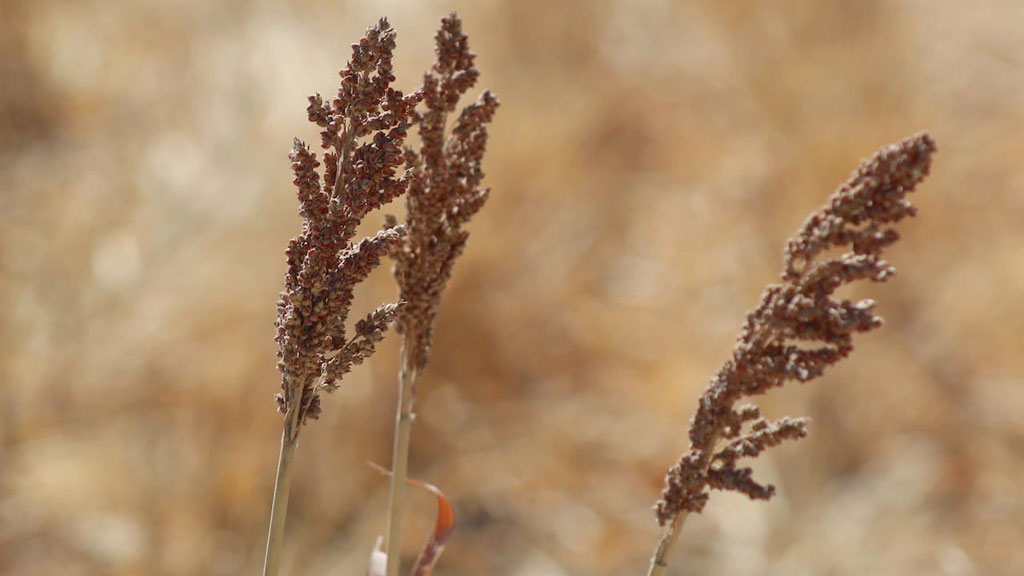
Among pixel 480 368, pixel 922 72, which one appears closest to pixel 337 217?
pixel 480 368

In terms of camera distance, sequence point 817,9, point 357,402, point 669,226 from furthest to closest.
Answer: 1. point 669,226
2. point 817,9
3. point 357,402

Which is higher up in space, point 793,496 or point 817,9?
point 817,9

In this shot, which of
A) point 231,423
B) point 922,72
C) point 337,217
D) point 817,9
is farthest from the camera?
point 922,72

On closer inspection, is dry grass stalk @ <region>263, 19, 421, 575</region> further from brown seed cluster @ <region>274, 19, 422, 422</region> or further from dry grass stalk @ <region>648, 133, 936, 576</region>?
dry grass stalk @ <region>648, 133, 936, 576</region>

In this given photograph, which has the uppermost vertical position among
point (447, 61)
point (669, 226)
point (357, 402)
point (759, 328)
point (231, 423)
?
point (669, 226)

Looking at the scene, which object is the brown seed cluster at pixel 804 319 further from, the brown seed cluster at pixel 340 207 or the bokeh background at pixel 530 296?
the bokeh background at pixel 530 296

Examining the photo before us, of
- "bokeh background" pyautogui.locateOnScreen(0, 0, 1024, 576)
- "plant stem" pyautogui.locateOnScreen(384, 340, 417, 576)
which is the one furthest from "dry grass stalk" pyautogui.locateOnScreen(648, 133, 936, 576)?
"bokeh background" pyautogui.locateOnScreen(0, 0, 1024, 576)

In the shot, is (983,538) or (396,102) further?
(983,538)

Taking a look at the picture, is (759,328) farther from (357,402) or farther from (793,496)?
(793,496)
